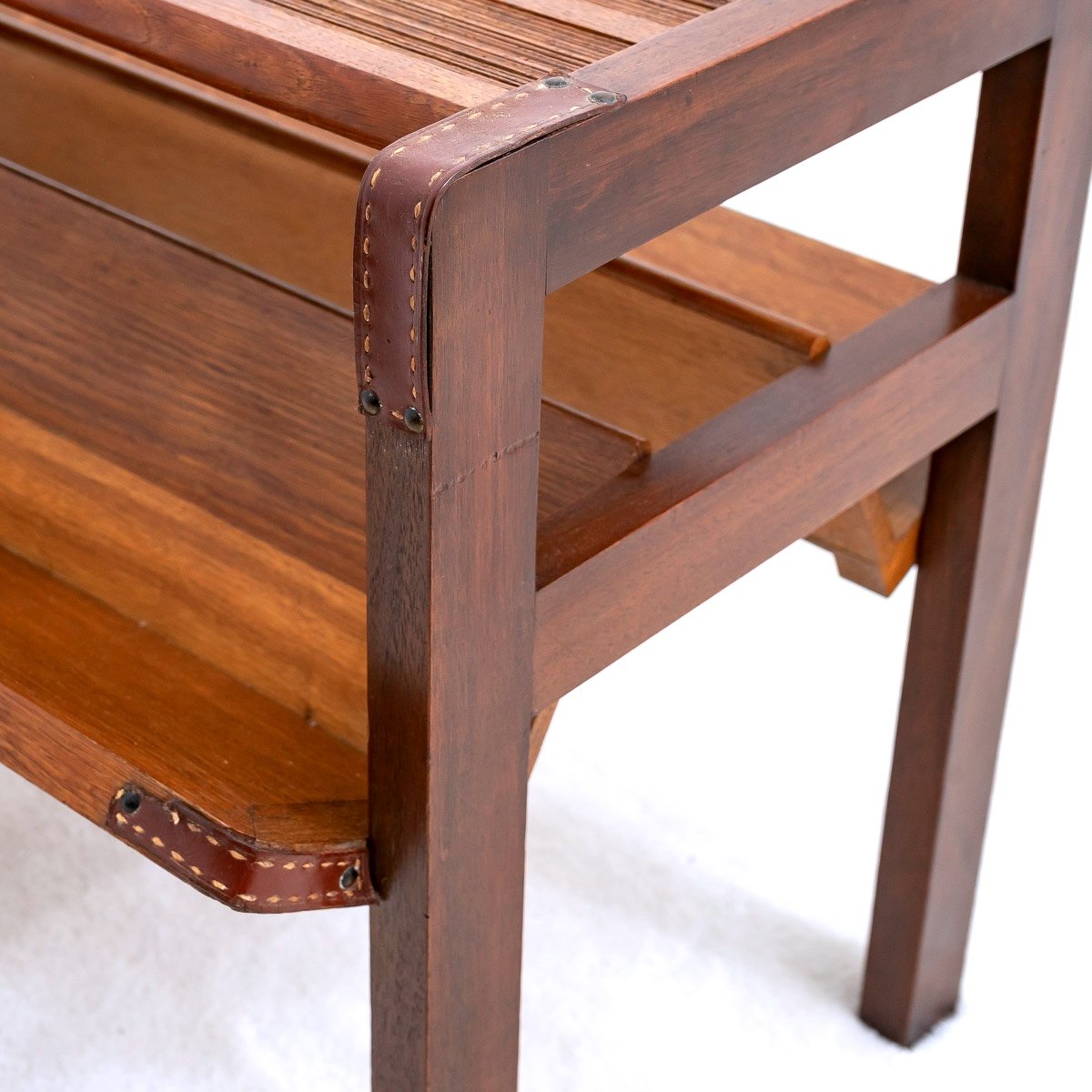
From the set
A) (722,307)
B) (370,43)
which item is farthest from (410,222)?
(722,307)

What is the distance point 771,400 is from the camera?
3.19ft

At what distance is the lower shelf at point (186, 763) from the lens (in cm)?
82

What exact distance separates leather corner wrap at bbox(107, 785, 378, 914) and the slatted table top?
315 millimetres

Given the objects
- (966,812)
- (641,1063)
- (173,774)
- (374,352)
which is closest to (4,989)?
(641,1063)

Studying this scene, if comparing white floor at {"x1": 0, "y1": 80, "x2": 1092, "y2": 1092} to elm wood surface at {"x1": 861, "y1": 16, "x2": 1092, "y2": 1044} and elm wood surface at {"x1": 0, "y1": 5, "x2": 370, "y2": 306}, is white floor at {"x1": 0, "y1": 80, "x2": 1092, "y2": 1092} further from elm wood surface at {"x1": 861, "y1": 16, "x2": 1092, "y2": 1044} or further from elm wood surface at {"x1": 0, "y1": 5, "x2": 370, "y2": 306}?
elm wood surface at {"x1": 0, "y1": 5, "x2": 370, "y2": 306}

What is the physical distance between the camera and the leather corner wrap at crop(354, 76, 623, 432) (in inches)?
27.0

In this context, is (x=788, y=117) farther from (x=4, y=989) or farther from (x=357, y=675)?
(x=4, y=989)

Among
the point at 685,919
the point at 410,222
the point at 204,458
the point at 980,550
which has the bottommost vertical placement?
the point at 685,919

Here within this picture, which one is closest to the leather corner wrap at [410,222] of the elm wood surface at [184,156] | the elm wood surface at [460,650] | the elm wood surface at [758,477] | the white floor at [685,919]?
the elm wood surface at [460,650]

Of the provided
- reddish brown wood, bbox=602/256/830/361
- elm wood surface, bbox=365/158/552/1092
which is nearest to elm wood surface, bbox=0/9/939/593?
reddish brown wood, bbox=602/256/830/361

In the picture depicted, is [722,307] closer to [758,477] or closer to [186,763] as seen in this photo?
[758,477]

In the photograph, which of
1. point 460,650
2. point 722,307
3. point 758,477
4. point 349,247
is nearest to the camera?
point 460,650

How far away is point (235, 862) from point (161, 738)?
84 mm

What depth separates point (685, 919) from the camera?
1.47 meters
